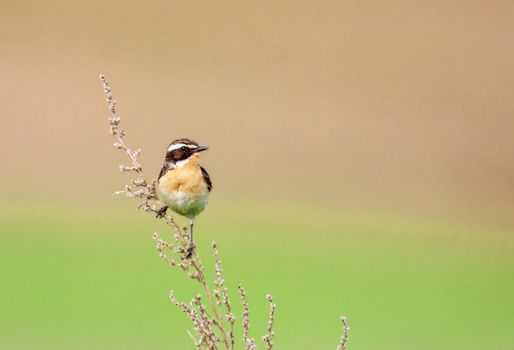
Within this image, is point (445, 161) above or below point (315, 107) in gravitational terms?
below

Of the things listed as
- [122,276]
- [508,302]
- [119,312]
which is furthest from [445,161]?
[119,312]

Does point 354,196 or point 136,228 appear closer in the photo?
point 136,228

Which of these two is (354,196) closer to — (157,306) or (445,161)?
(445,161)

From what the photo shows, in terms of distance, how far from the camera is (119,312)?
61.2ft

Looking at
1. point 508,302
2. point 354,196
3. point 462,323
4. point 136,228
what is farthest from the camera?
point 354,196

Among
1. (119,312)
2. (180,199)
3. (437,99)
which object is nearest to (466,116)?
(437,99)

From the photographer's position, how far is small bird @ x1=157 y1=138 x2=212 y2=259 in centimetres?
589

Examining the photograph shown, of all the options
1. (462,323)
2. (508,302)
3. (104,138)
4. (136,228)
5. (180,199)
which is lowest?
(180,199)

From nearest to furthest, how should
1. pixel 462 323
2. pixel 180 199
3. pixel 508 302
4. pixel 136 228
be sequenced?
pixel 180 199
pixel 462 323
pixel 508 302
pixel 136 228

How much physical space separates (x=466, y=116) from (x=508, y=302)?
29.5 ft

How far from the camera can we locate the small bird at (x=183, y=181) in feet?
19.3

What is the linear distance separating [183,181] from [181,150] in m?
0.20

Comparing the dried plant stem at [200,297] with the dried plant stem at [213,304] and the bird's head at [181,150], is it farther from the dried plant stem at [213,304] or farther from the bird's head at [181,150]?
the bird's head at [181,150]

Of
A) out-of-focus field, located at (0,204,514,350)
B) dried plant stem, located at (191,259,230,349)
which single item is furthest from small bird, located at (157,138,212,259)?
out-of-focus field, located at (0,204,514,350)
